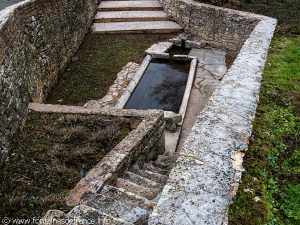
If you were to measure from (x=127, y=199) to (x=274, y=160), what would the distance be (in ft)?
6.15

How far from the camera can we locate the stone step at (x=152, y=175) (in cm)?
490

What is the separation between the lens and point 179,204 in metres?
2.90

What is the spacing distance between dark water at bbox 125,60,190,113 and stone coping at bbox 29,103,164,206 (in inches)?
98.5

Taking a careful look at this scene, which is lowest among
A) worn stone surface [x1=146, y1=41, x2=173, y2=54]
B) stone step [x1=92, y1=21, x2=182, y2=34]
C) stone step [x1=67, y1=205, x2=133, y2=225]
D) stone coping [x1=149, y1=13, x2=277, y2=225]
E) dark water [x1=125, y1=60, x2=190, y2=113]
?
dark water [x1=125, y1=60, x2=190, y2=113]

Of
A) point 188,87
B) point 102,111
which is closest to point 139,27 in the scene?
point 188,87

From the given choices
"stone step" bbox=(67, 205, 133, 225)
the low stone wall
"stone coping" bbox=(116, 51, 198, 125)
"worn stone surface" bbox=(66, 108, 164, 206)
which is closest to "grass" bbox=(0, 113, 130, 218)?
"worn stone surface" bbox=(66, 108, 164, 206)

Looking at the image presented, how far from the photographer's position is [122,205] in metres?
3.56

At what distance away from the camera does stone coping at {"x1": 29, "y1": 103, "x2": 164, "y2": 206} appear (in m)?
4.39

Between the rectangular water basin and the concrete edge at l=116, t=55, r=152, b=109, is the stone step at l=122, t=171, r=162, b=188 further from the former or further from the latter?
the concrete edge at l=116, t=55, r=152, b=109

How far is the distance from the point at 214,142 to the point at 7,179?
3.03 metres

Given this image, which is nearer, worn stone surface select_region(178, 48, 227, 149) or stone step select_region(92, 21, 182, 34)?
worn stone surface select_region(178, 48, 227, 149)

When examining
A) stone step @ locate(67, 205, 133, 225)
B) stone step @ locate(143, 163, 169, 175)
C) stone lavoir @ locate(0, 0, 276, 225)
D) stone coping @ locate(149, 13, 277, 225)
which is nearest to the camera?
stone coping @ locate(149, 13, 277, 225)

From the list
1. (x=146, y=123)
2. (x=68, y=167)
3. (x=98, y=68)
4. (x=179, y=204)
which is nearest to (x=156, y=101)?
(x=98, y=68)

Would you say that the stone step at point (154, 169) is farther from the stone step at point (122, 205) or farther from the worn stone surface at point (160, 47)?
the worn stone surface at point (160, 47)
